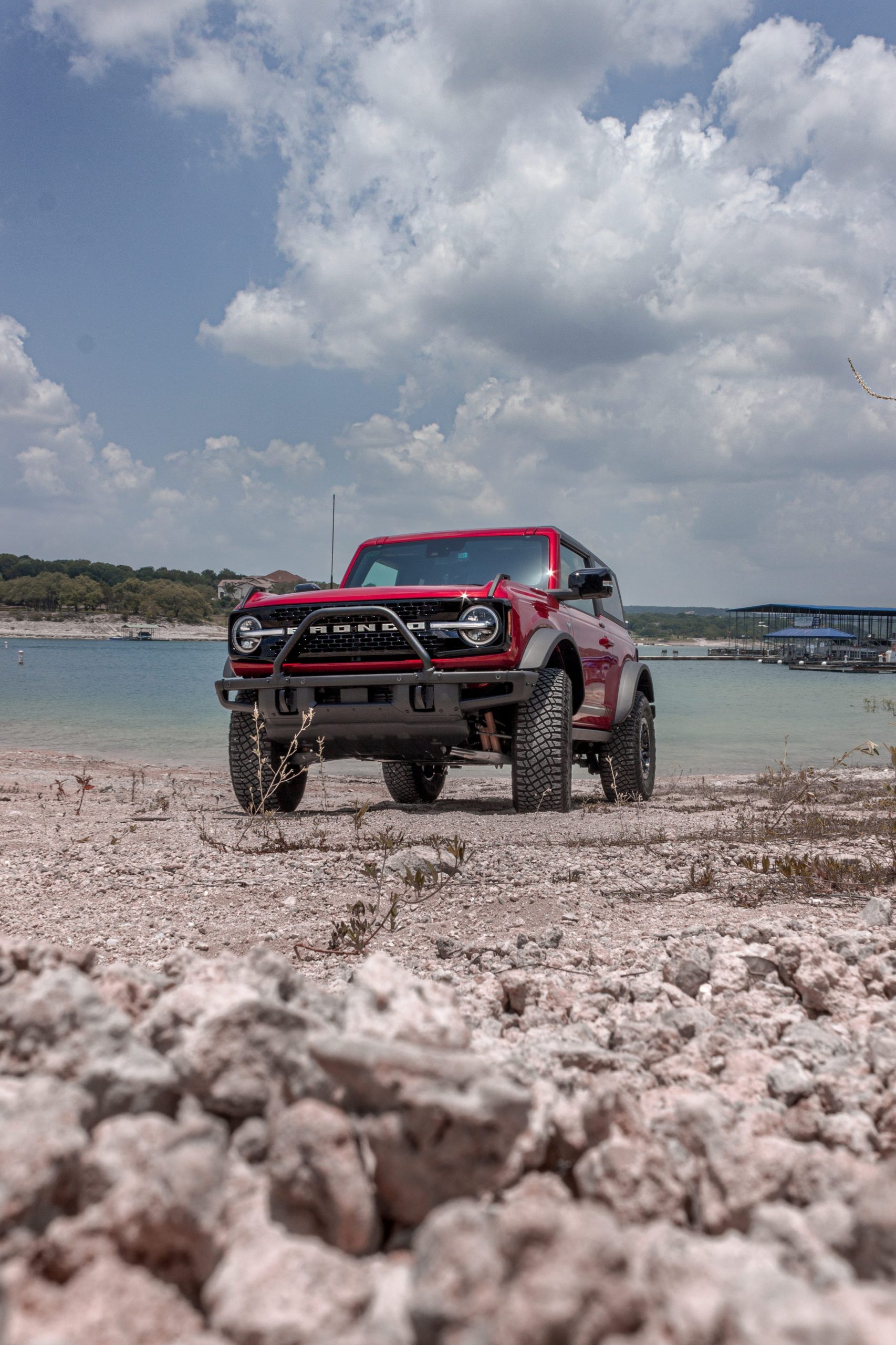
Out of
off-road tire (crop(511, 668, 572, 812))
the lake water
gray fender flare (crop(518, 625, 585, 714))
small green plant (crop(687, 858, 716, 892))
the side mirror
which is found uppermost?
the side mirror

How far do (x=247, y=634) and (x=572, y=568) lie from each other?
289cm

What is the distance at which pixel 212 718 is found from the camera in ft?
66.7

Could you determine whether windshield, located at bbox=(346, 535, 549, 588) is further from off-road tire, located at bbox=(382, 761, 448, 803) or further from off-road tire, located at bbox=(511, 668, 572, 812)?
off-road tire, located at bbox=(382, 761, 448, 803)

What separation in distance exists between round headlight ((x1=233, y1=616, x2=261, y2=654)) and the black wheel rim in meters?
3.83

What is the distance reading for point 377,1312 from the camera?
2.83 ft

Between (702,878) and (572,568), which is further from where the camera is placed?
(572,568)

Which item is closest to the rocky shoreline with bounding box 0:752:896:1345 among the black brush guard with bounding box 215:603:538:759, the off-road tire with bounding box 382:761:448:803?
the black brush guard with bounding box 215:603:538:759

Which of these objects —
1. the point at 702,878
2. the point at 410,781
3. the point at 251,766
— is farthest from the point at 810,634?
the point at 702,878

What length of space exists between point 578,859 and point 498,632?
186 cm

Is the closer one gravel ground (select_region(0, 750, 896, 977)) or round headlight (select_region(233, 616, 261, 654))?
gravel ground (select_region(0, 750, 896, 977))

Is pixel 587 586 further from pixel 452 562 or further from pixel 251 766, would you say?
pixel 251 766

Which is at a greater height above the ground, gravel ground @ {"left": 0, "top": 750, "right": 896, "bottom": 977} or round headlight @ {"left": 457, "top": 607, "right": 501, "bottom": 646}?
round headlight @ {"left": 457, "top": 607, "right": 501, "bottom": 646}

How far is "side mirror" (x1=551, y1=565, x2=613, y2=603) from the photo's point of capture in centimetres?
614

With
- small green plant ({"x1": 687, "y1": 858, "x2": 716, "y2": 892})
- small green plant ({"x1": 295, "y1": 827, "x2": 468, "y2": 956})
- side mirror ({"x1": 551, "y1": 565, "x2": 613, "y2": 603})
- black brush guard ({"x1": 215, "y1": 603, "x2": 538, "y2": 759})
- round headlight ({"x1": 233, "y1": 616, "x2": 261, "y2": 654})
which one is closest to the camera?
small green plant ({"x1": 295, "y1": 827, "x2": 468, "y2": 956})
